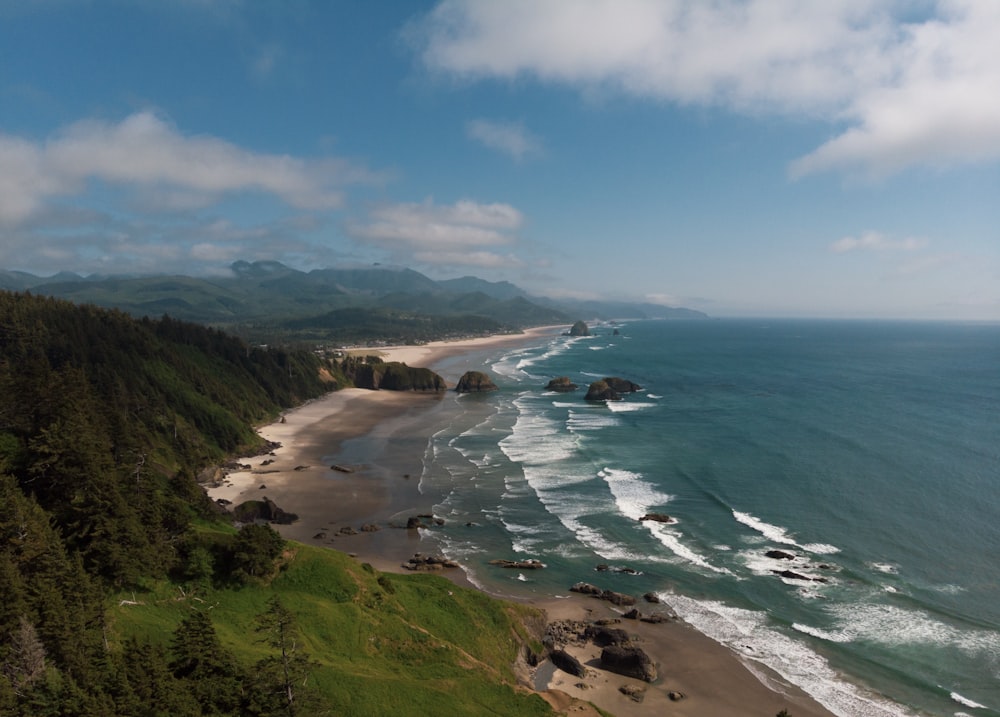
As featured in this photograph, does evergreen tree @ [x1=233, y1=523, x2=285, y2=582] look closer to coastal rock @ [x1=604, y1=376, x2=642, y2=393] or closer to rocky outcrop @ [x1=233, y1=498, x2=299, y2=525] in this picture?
rocky outcrop @ [x1=233, y1=498, x2=299, y2=525]

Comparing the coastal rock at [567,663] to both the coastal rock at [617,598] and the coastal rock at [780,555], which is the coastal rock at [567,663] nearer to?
the coastal rock at [617,598]

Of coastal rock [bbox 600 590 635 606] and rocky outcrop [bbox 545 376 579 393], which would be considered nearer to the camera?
coastal rock [bbox 600 590 635 606]

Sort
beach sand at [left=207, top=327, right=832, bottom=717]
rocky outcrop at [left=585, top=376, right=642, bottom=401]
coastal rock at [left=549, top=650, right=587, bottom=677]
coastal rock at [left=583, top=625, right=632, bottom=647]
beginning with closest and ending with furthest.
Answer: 1. beach sand at [left=207, top=327, right=832, bottom=717]
2. coastal rock at [left=549, top=650, right=587, bottom=677]
3. coastal rock at [left=583, top=625, right=632, bottom=647]
4. rocky outcrop at [left=585, top=376, right=642, bottom=401]

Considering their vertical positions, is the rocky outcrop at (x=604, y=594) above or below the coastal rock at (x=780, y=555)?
below

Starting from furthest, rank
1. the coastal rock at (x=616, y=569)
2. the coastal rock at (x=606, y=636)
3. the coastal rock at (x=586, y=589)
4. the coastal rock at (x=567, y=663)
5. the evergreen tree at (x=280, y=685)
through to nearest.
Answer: the coastal rock at (x=616, y=569), the coastal rock at (x=586, y=589), the coastal rock at (x=606, y=636), the coastal rock at (x=567, y=663), the evergreen tree at (x=280, y=685)

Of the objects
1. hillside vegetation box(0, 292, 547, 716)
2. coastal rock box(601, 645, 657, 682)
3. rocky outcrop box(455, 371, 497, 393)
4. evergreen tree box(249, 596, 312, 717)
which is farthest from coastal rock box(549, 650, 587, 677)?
rocky outcrop box(455, 371, 497, 393)

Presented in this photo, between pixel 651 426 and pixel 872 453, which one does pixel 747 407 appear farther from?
pixel 872 453

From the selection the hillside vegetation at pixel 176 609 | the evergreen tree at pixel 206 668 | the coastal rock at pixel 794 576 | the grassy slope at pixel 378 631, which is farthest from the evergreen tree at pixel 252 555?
the coastal rock at pixel 794 576
